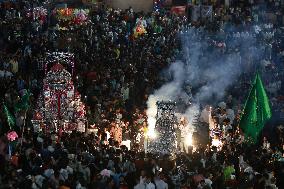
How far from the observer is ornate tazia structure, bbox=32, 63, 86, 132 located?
1333 centimetres

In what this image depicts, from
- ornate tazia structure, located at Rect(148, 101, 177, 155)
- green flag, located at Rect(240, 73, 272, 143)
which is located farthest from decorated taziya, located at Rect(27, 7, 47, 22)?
green flag, located at Rect(240, 73, 272, 143)

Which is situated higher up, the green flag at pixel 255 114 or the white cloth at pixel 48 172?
the green flag at pixel 255 114

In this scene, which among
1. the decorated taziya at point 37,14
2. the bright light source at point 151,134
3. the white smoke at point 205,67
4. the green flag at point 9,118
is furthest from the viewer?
the decorated taziya at point 37,14

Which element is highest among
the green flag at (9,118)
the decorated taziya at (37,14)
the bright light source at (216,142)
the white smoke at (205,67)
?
the decorated taziya at (37,14)

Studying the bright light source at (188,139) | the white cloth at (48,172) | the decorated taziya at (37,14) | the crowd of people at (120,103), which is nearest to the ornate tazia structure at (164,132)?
the crowd of people at (120,103)

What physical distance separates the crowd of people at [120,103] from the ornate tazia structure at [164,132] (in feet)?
1.77

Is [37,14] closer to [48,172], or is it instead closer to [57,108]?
[57,108]

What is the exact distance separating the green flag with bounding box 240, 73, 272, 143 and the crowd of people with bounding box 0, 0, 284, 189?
1.22 ft

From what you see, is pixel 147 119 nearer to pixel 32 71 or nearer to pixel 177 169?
pixel 177 169

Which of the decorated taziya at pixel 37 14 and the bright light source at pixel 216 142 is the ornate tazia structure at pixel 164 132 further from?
the decorated taziya at pixel 37 14

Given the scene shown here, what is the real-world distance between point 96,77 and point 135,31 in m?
6.31

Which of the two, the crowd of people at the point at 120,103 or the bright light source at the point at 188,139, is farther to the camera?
the bright light source at the point at 188,139

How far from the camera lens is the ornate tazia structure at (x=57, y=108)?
13328 mm

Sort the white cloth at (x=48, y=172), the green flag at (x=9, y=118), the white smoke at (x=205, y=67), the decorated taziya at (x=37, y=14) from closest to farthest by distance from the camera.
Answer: the white cloth at (x=48, y=172) → the green flag at (x=9, y=118) → the white smoke at (x=205, y=67) → the decorated taziya at (x=37, y=14)
